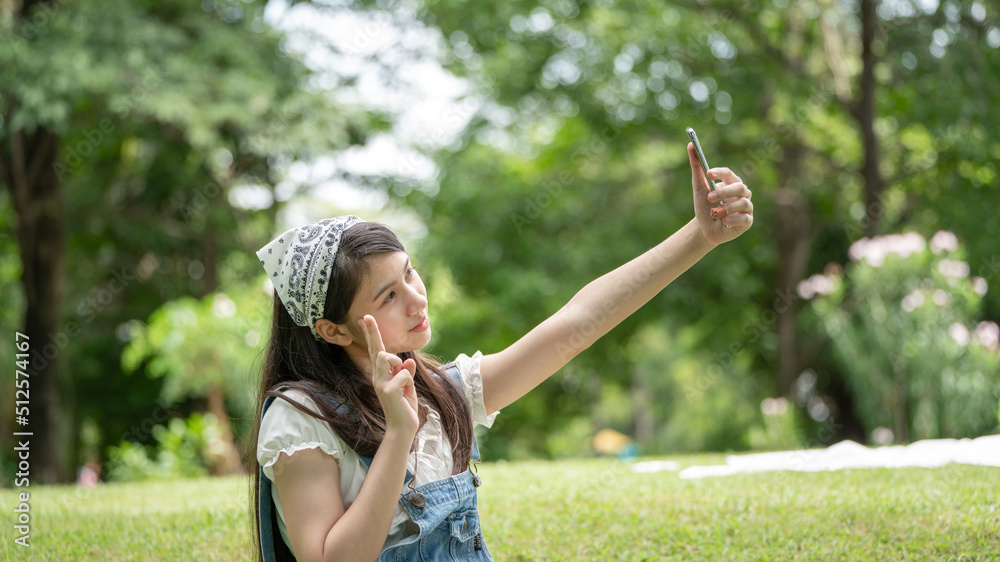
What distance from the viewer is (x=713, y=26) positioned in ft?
31.1

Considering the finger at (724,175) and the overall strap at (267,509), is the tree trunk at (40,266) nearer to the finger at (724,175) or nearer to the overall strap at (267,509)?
the overall strap at (267,509)

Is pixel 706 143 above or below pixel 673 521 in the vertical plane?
above

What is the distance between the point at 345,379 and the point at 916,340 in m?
6.32

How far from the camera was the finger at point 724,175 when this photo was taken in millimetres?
2001

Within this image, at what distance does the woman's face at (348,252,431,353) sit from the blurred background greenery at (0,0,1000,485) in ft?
18.3

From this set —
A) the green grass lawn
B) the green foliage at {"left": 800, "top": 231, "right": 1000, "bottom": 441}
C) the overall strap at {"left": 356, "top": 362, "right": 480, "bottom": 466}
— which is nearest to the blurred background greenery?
the green foliage at {"left": 800, "top": 231, "right": 1000, "bottom": 441}

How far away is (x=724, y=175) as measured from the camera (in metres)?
2.04

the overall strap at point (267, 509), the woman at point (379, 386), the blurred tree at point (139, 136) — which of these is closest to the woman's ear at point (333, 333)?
the woman at point (379, 386)

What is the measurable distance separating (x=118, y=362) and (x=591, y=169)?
844 cm

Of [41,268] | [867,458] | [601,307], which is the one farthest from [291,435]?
[41,268]

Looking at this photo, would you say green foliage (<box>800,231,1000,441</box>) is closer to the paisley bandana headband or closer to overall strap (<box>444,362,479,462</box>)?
overall strap (<box>444,362,479,462</box>)

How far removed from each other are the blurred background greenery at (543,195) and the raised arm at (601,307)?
17.9 ft

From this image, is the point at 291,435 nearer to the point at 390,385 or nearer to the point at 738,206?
the point at 390,385

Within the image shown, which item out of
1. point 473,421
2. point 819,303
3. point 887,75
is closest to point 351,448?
point 473,421
